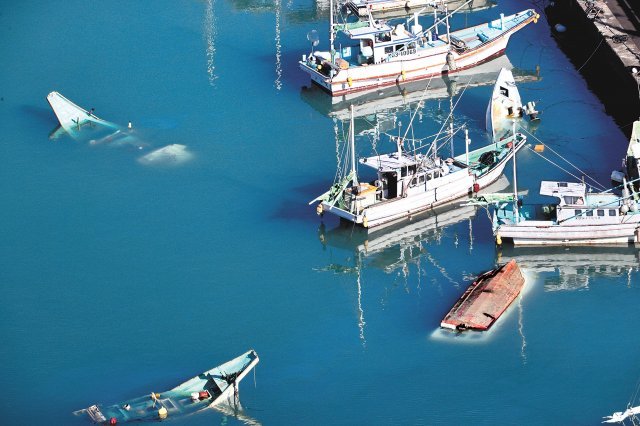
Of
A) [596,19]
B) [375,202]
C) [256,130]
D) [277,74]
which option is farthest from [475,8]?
[375,202]

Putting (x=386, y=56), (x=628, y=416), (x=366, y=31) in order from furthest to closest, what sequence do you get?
1. (x=386, y=56)
2. (x=366, y=31)
3. (x=628, y=416)

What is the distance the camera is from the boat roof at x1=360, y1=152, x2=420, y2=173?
66.8m

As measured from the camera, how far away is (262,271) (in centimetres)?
6444

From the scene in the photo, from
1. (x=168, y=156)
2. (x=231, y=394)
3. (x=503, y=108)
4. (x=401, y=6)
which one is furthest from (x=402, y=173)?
(x=401, y=6)

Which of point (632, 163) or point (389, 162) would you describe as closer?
point (389, 162)

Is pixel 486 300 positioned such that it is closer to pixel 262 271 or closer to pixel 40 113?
pixel 262 271

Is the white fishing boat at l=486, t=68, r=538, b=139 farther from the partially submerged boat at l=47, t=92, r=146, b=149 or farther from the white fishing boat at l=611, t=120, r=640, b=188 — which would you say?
the partially submerged boat at l=47, t=92, r=146, b=149

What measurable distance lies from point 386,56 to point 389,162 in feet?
55.8

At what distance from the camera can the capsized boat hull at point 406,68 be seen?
82188 millimetres

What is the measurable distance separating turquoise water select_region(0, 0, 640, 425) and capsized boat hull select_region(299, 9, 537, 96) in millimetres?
1973

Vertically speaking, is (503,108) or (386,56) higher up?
(386,56)

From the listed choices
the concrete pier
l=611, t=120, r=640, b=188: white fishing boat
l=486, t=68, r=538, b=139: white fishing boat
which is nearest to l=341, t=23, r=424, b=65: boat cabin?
l=486, t=68, r=538, b=139: white fishing boat

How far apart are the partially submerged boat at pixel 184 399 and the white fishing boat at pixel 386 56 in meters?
31.0

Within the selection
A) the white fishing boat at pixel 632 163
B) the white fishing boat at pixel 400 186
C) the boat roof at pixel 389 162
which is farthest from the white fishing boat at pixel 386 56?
the white fishing boat at pixel 632 163
